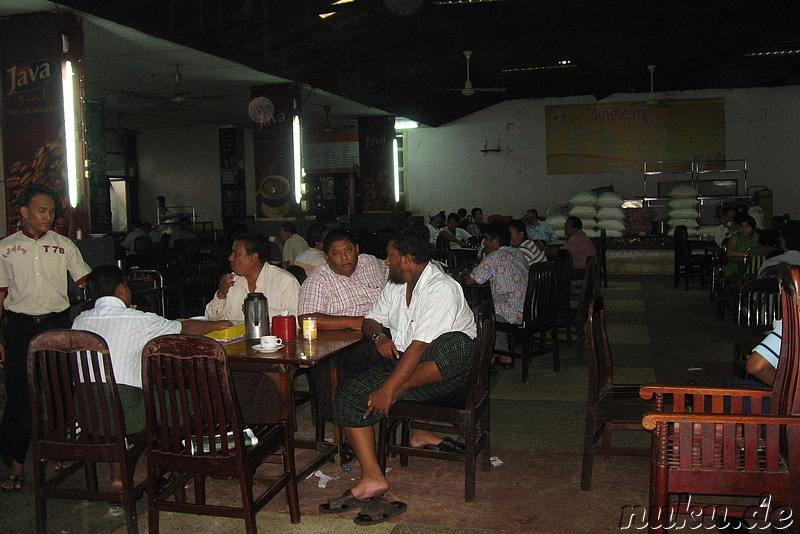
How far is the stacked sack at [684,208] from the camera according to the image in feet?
47.9

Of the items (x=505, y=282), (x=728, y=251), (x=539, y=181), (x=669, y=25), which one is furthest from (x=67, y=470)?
(x=539, y=181)

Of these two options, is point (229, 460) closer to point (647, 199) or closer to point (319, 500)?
point (319, 500)

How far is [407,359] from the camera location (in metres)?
3.37

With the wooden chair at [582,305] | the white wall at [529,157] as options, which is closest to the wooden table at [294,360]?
the wooden chair at [582,305]

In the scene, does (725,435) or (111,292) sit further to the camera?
(111,292)

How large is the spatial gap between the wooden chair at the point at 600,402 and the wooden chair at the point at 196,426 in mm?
1489

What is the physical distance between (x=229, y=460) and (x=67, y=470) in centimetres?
102

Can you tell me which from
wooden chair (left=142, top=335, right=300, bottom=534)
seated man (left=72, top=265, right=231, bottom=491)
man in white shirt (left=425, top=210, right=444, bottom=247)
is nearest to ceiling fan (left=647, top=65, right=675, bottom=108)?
man in white shirt (left=425, top=210, right=444, bottom=247)

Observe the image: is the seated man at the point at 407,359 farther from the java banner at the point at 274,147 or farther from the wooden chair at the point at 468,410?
the java banner at the point at 274,147

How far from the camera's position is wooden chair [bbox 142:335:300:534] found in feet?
9.09

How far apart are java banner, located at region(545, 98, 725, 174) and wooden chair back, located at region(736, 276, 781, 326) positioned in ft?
40.8

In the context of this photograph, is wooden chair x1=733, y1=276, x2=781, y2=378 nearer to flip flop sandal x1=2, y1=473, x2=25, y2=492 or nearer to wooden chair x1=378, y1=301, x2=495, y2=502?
wooden chair x1=378, y1=301, x2=495, y2=502

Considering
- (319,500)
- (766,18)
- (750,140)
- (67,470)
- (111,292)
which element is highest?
(766,18)

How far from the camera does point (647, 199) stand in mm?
15359
